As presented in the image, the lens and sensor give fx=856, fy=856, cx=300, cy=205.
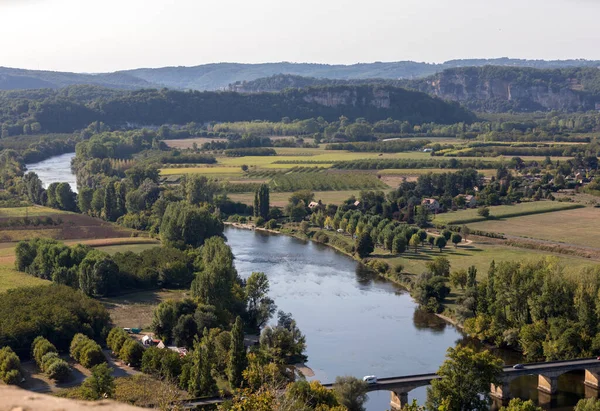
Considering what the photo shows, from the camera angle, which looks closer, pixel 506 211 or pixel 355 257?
pixel 355 257

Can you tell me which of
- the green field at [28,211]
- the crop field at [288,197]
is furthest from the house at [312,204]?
the green field at [28,211]

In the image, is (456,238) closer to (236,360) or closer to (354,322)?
(354,322)

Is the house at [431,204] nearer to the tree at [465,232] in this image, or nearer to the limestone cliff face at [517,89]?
the tree at [465,232]

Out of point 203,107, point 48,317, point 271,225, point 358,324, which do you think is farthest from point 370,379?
point 203,107

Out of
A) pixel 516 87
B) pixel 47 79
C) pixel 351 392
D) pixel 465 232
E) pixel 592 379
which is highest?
pixel 47 79

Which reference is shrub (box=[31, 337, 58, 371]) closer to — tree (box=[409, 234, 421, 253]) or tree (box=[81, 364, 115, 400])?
tree (box=[81, 364, 115, 400])

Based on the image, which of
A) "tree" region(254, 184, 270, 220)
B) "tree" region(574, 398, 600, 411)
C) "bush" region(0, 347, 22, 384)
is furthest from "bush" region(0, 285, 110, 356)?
"tree" region(254, 184, 270, 220)

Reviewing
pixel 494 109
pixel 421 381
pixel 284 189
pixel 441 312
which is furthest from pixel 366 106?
pixel 421 381
